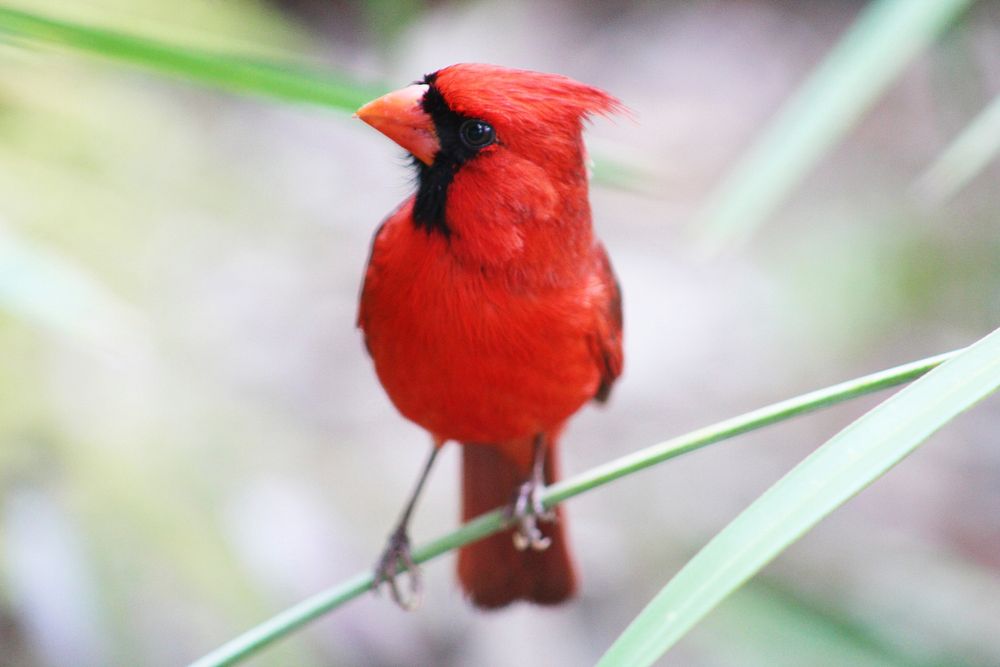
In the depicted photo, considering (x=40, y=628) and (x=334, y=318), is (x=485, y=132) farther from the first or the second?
(x=334, y=318)

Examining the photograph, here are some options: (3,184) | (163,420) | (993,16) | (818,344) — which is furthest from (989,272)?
(3,184)

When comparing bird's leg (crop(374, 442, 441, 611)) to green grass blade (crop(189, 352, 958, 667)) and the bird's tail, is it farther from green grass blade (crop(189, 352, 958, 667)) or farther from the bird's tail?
green grass blade (crop(189, 352, 958, 667))

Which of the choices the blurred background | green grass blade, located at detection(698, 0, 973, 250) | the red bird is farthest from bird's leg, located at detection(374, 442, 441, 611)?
green grass blade, located at detection(698, 0, 973, 250)

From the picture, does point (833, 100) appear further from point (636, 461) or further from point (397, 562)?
point (397, 562)

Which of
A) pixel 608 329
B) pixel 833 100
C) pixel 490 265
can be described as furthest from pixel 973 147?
pixel 490 265

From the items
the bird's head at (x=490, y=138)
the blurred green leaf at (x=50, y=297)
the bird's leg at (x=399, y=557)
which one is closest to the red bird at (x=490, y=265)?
the bird's head at (x=490, y=138)
